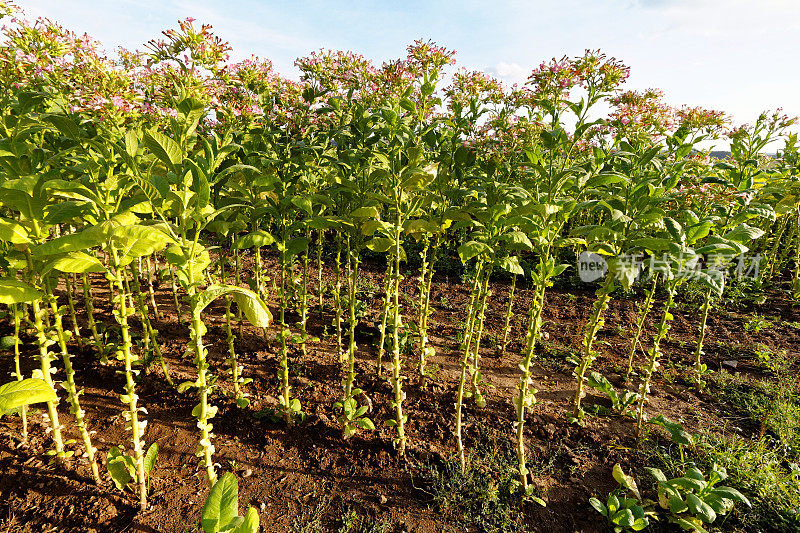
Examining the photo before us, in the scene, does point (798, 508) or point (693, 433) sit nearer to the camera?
point (798, 508)

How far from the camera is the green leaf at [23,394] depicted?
1413 mm

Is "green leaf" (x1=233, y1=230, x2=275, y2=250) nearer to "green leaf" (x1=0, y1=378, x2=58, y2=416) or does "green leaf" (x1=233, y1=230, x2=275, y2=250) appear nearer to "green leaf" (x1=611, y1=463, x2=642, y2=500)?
"green leaf" (x1=0, y1=378, x2=58, y2=416)

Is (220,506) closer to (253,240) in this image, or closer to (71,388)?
(253,240)

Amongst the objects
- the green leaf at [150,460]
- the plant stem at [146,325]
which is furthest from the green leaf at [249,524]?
the plant stem at [146,325]

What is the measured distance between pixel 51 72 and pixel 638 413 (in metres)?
5.54

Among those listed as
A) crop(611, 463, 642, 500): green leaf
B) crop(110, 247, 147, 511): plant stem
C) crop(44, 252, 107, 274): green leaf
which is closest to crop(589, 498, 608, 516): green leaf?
crop(611, 463, 642, 500): green leaf

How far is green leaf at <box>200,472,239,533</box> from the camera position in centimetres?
125

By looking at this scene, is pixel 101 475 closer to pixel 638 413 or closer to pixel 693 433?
pixel 638 413

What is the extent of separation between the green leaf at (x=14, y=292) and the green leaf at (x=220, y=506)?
128 cm

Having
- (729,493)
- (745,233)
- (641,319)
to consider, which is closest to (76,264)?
(729,493)

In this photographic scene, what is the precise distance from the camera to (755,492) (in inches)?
103

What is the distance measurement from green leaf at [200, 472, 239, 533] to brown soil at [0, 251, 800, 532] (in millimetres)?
1244

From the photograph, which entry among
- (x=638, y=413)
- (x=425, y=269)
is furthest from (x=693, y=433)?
(x=425, y=269)

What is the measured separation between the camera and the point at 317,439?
2.94m
